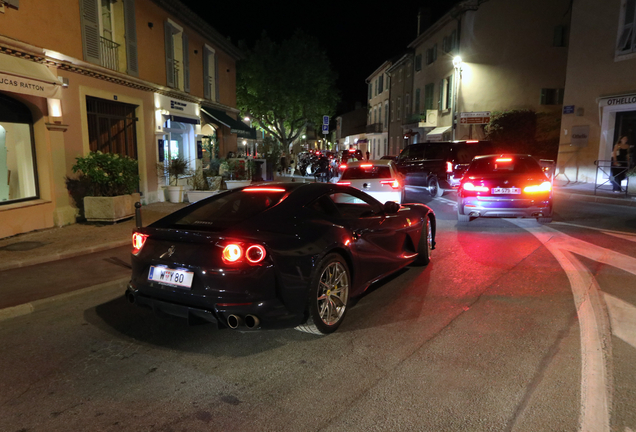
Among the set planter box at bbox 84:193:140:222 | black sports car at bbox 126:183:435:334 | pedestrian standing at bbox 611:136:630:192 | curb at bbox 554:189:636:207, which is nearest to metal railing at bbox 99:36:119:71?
planter box at bbox 84:193:140:222

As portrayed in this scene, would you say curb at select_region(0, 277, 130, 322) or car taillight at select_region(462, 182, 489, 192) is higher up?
car taillight at select_region(462, 182, 489, 192)

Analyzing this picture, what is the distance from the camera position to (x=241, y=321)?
3.62 metres

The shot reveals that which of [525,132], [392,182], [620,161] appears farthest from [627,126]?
[392,182]

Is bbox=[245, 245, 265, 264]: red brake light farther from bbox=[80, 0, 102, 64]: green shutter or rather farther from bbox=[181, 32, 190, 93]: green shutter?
bbox=[181, 32, 190, 93]: green shutter

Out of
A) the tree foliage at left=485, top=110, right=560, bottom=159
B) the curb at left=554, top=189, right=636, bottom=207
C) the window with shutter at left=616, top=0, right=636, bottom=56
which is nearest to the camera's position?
the curb at left=554, top=189, right=636, bottom=207

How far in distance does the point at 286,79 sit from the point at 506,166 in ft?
99.3

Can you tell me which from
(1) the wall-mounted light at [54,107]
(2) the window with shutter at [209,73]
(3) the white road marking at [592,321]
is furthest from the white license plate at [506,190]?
(2) the window with shutter at [209,73]

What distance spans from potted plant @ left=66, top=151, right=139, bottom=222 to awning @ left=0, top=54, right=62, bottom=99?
1.55 m

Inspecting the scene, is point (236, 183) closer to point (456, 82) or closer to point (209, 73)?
point (209, 73)

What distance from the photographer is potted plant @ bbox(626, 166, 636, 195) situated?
545 inches

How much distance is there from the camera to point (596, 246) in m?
7.84

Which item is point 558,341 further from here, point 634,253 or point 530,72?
point 530,72

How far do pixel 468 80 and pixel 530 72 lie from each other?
11.3 feet

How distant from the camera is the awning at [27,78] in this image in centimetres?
792
